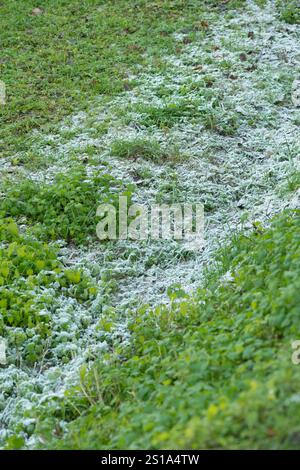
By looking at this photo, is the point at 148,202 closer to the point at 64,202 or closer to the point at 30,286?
the point at 64,202

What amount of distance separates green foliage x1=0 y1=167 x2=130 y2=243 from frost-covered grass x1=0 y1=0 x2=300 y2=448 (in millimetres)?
16

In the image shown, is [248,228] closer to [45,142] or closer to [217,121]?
[217,121]

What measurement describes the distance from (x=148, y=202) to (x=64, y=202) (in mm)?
Answer: 765

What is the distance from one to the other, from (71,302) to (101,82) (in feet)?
12.6

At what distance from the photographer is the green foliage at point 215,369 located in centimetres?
286

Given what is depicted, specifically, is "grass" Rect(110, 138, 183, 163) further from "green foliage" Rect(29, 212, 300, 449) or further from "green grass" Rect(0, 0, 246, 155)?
"green foliage" Rect(29, 212, 300, 449)

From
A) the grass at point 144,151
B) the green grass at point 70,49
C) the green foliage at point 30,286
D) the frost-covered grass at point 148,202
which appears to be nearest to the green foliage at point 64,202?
the frost-covered grass at point 148,202

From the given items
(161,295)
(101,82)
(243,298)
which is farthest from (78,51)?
(243,298)

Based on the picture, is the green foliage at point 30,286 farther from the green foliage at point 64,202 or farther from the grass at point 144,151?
the grass at point 144,151

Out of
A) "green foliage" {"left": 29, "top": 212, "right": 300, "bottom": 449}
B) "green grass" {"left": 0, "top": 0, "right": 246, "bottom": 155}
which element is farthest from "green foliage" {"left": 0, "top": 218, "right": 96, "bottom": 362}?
"green grass" {"left": 0, "top": 0, "right": 246, "bottom": 155}

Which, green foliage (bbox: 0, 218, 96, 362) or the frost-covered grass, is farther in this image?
green foliage (bbox: 0, 218, 96, 362)

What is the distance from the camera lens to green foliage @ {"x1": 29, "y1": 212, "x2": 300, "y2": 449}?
2.86 metres

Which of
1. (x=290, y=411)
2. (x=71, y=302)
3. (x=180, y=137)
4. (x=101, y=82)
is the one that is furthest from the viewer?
(x=101, y=82)

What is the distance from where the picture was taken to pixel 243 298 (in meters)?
4.22
